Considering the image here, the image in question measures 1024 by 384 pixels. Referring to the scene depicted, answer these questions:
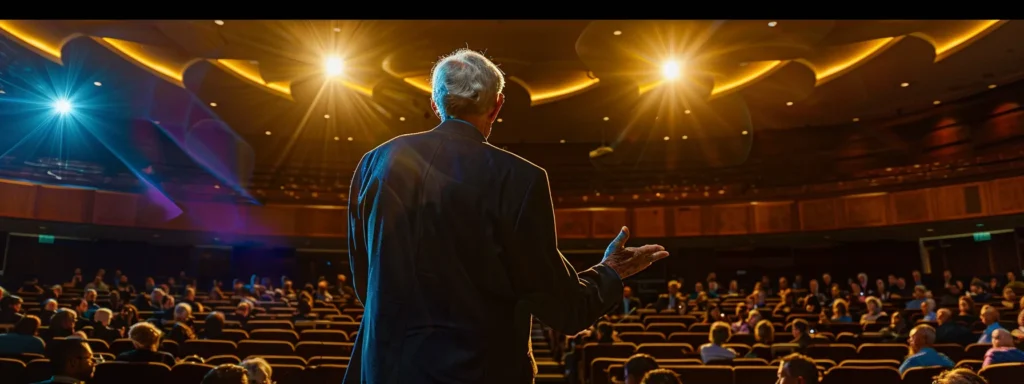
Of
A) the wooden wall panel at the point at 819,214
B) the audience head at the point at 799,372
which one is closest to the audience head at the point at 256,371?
the audience head at the point at 799,372

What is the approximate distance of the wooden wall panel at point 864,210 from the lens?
16.8 meters

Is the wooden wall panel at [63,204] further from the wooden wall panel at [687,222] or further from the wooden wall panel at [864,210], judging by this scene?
the wooden wall panel at [864,210]

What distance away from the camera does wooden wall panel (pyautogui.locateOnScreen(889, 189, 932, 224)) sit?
16156 millimetres

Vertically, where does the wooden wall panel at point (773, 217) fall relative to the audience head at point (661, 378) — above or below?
above

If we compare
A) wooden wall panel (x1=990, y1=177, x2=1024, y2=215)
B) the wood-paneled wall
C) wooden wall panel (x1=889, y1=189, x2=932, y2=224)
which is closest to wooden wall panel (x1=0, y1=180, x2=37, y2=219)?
the wood-paneled wall

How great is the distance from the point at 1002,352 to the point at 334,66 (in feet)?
36.9

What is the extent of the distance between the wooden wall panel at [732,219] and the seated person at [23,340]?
51.9 feet

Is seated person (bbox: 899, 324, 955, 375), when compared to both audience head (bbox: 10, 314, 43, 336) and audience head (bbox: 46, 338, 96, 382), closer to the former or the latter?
audience head (bbox: 46, 338, 96, 382)

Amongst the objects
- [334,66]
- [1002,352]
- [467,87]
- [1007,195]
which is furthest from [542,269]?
[1007,195]

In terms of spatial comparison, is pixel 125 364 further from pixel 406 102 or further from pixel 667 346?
pixel 406 102

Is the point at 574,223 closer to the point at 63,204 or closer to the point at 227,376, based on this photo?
the point at 63,204

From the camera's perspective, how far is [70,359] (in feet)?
12.8

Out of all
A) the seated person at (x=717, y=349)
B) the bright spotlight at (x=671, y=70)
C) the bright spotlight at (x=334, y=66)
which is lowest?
the seated person at (x=717, y=349)

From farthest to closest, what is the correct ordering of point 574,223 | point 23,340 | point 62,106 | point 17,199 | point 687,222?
point 574,223 → point 687,222 → point 62,106 → point 17,199 → point 23,340
